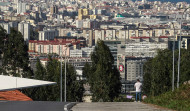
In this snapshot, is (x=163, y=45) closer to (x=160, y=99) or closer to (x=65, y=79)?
(x=65, y=79)

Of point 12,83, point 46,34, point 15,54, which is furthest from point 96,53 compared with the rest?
point 46,34

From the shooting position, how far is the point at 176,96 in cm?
1179

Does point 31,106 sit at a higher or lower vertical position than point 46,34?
lower

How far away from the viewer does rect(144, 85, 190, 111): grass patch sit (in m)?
10.3

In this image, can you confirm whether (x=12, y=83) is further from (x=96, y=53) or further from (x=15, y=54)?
(x=15, y=54)

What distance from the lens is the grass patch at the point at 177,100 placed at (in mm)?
10348

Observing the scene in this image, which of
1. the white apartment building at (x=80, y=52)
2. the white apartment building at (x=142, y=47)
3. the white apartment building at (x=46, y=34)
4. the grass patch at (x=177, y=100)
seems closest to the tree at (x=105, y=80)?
the grass patch at (x=177, y=100)

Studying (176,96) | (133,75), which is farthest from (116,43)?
(176,96)

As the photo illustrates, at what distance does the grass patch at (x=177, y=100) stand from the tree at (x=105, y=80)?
14093mm

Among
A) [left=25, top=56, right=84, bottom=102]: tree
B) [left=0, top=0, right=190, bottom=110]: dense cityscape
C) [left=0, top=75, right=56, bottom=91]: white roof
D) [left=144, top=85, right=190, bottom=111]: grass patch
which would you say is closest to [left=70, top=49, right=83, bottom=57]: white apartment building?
[left=0, top=0, right=190, bottom=110]: dense cityscape

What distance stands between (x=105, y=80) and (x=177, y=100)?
621 inches

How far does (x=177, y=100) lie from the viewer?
37.0 ft

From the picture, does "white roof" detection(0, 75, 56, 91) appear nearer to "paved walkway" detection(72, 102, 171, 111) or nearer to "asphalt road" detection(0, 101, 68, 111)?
"asphalt road" detection(0, 101, 68, 111)

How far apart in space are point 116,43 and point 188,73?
8537 centimetres
